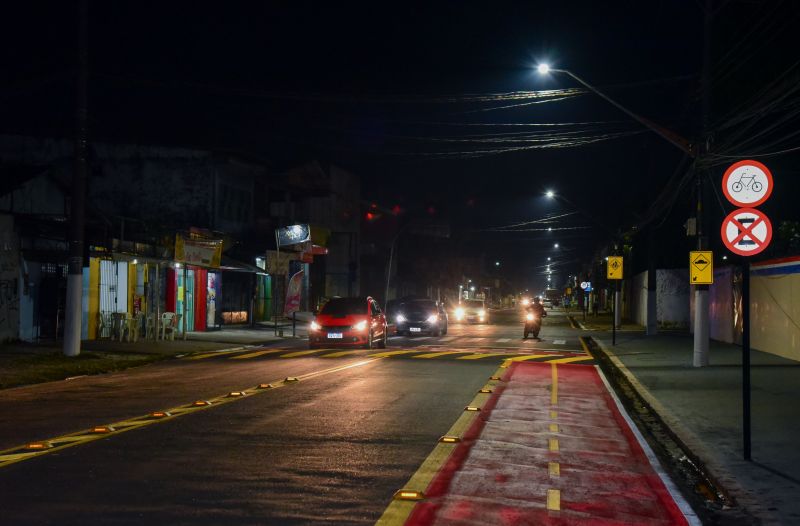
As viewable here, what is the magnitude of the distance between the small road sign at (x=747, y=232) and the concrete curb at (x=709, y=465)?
2361mm

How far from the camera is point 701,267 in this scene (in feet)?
70.0

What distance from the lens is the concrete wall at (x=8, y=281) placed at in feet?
81.3

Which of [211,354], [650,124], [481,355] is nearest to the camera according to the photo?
[650,124]

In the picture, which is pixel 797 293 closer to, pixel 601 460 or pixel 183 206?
pixel 601 460

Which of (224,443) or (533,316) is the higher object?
(533,316)

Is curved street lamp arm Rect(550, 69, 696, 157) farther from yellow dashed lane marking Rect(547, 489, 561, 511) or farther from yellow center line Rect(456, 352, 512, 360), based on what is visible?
yellow dashed lane marking Rect(547, 489, 561, 511)

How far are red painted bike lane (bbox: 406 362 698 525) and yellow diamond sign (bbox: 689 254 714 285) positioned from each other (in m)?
8.13

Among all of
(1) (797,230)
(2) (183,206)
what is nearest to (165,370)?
(1) (797,230)

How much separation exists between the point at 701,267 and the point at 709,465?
1251 centimetres

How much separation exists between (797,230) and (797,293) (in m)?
3.51

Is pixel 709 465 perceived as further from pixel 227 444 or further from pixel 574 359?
pixel 574 359

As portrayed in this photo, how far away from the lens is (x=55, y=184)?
2925 cm

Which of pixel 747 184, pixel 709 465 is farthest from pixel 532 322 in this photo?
pixel 709 465

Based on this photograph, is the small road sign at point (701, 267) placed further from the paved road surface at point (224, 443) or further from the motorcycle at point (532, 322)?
the motorcycle at point (532, 322)
